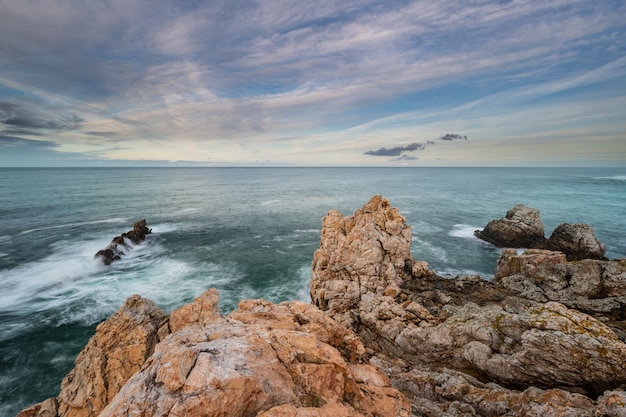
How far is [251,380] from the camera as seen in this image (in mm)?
7820

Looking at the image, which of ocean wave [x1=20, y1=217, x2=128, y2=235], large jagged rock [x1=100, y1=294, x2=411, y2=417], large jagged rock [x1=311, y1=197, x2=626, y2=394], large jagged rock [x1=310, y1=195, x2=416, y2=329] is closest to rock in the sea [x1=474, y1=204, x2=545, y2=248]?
large jagged rock [x1=311, y1=197, x2=626, y2=394]

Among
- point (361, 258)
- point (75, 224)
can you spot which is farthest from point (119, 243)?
point (361, 258)

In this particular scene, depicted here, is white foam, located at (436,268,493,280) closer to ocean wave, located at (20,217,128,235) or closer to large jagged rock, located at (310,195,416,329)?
large jagged rock, located at (310,195,416,329)

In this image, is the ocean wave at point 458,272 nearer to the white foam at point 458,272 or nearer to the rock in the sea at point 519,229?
the white foam at point 458,272

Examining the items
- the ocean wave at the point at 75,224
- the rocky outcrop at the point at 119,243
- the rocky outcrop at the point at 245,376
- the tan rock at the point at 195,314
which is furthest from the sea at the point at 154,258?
the tan rock at the point at 195,314

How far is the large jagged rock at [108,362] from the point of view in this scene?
1351 centimetres

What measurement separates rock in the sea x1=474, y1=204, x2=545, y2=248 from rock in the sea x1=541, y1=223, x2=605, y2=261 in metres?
6.54

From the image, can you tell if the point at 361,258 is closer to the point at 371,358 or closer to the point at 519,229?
the point at 371,358

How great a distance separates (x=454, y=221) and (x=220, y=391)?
80.8 meters

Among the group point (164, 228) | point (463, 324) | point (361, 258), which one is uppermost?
point (463, 324)

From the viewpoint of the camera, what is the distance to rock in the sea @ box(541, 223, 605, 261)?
4206 cm

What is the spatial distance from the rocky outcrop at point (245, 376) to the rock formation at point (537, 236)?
4907 centimetres

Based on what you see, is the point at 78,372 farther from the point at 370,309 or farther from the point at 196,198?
the point at 196,198

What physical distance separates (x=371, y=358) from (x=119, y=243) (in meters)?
53.4
